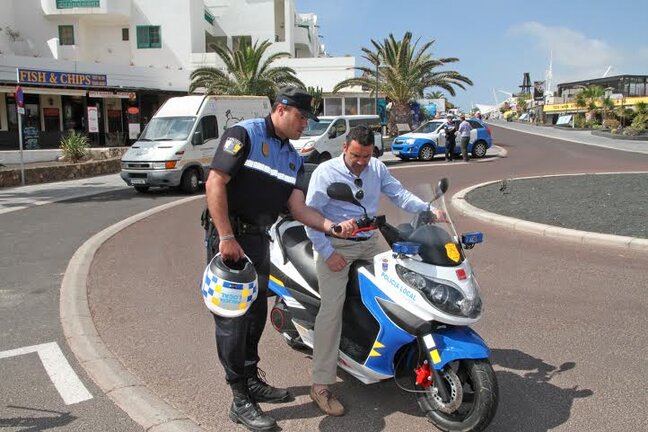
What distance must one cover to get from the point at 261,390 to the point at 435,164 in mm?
19521

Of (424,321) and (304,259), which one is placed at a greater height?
(304,259)

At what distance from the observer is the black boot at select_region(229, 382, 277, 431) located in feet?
10.8

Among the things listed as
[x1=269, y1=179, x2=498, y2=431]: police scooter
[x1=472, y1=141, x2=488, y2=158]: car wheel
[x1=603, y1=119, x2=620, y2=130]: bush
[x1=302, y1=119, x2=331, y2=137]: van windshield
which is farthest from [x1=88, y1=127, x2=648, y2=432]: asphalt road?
[x1=603, y1=119, x2=620, y2=130]: bush

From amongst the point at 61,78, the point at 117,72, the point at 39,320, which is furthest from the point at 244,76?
the point at 39,320

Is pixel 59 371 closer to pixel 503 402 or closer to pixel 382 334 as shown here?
pixel 382 334

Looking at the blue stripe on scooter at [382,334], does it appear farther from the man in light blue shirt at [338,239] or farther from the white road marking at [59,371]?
the white road marking at [59,371]

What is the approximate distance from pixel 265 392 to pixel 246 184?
53.5 inches

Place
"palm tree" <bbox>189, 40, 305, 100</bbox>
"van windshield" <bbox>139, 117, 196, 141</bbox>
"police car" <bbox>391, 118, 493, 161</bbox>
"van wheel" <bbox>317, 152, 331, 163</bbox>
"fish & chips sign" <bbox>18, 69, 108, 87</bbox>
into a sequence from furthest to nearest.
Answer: "palm tree" <bbox>189, 40, 305, 100</bbox> → "fish & chips sign" <bbox>18, 69, 108, 87</bbox> → "police car" <bbox>391, 118, 493, 161</bbox> → "van wheel" <bbox>317, 152, 331, 163</bbox> → "van windshield" <bbox>139, 117, 196, 141</bbox>

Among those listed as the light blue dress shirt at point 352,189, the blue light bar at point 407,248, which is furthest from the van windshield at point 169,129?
the blue light bar at point 407,248

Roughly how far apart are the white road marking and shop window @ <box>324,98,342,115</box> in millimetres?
38759

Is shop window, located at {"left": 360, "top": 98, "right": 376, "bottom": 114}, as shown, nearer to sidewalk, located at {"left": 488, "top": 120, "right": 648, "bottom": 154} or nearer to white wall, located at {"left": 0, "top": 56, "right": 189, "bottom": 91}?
white wall, located at {"left": 0, "top": 56, "right": 189, "bottom": 91}

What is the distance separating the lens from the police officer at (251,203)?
3.13 m

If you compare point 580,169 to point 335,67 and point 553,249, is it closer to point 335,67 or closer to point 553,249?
point 553,249

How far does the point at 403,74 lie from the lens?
36.2 m
